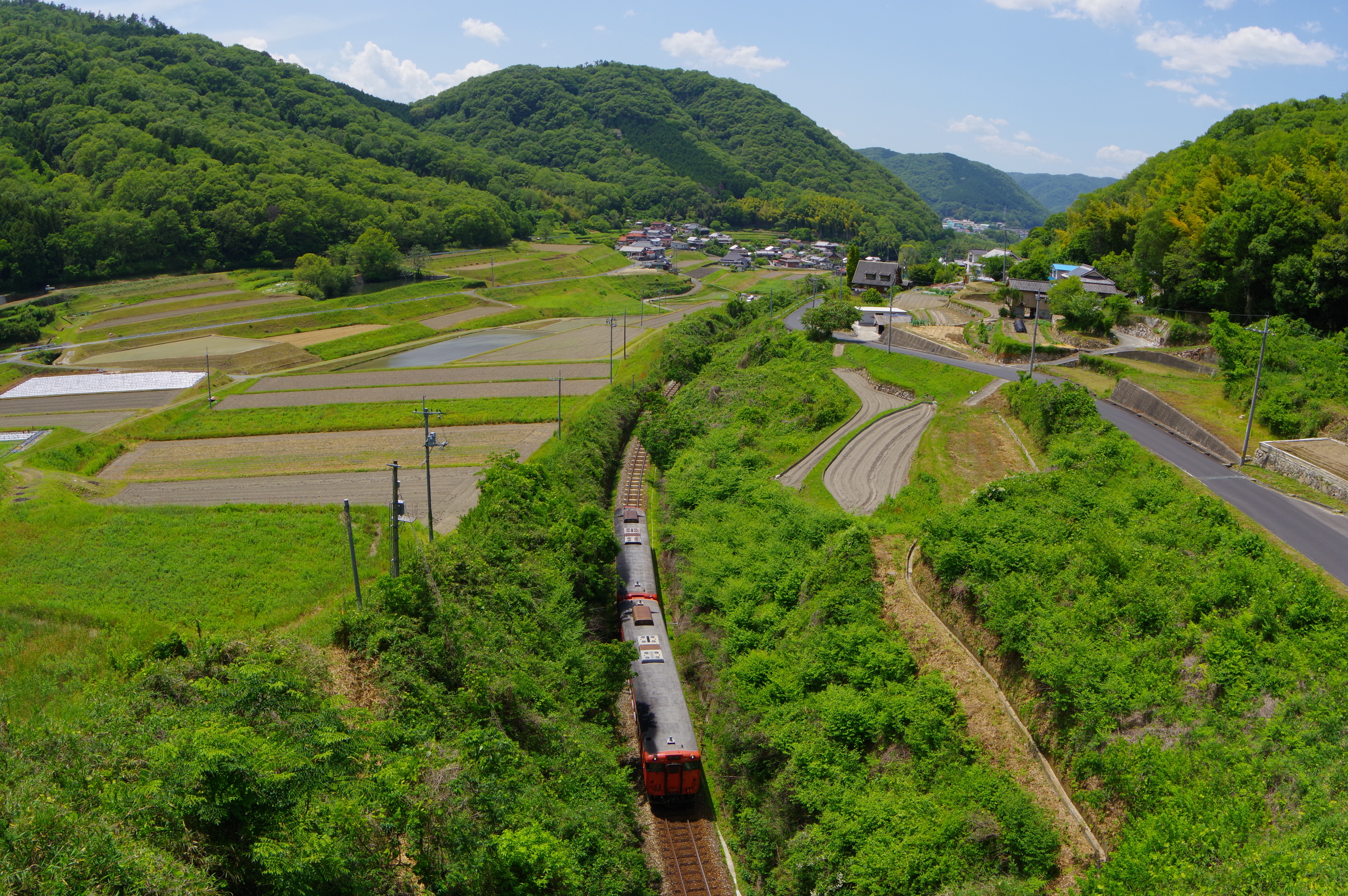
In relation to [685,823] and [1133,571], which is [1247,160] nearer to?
[1133,571]

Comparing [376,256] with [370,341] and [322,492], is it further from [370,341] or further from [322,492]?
[322,492]

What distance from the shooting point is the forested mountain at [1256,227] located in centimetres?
3872

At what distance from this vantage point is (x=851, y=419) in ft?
150

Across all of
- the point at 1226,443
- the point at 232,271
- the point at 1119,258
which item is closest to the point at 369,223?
the point at 232,271

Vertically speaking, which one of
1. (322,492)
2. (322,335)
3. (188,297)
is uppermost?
(188,297)

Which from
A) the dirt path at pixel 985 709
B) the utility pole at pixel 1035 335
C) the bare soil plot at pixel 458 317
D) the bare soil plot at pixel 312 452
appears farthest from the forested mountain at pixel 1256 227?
the bare soil plot at pixel 458 317

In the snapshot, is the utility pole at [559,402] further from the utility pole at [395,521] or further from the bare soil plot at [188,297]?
the bare soil plot at [188,297]

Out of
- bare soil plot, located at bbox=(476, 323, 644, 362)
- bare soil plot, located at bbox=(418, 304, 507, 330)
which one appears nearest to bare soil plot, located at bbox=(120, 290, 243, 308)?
bare soil plot, located at bbox=(418, 304, 507, 330)

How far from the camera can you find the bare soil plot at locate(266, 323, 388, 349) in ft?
251

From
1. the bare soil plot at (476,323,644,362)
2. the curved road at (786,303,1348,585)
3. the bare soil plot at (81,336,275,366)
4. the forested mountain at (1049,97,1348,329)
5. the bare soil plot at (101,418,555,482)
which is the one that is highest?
the forested mountain at (1049,97,1348,329)

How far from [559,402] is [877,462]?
73.6ft

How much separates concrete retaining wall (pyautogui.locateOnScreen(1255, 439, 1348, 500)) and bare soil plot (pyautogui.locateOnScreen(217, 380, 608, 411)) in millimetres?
43308

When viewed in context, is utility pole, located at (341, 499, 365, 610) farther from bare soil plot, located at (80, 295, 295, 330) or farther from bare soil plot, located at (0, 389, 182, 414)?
bare soil plot, located at (80, 295, 295, 330)

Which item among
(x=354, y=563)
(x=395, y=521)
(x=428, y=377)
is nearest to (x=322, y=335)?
(x=428, y=377)
